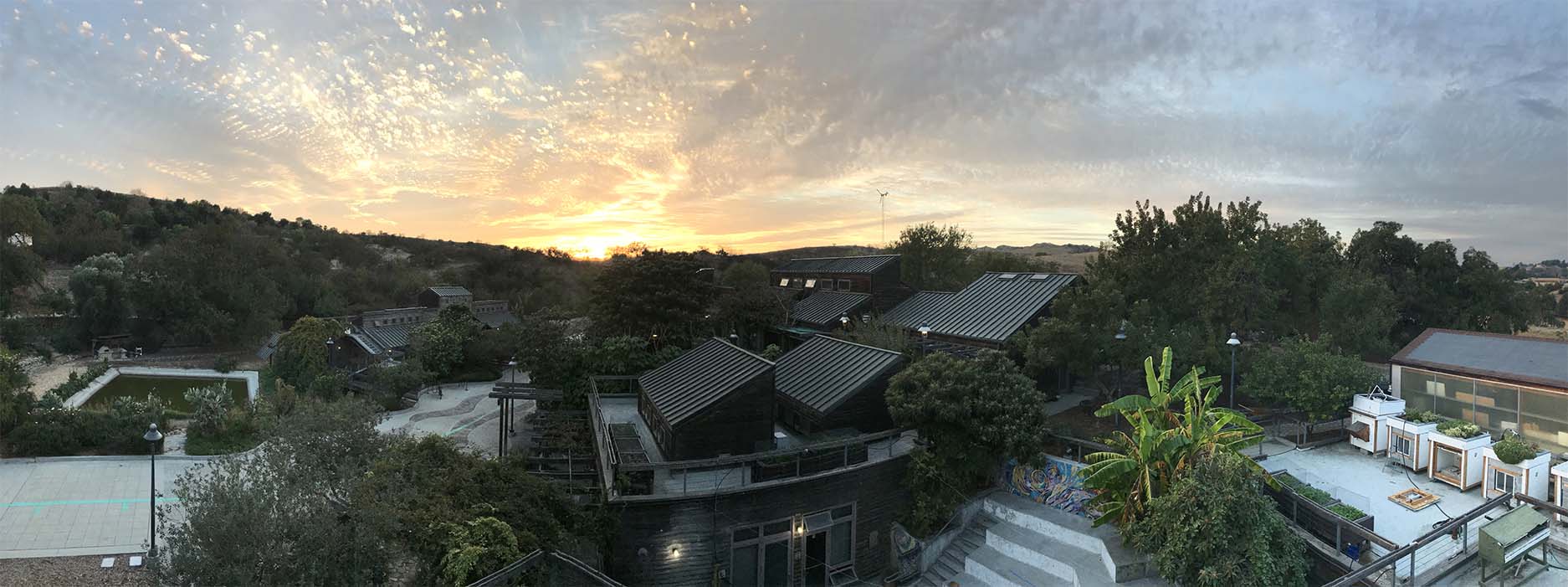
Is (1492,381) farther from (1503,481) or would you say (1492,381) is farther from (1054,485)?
(1054,485)

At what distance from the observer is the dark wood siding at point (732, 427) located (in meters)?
13.8

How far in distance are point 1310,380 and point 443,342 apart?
35.0 meters

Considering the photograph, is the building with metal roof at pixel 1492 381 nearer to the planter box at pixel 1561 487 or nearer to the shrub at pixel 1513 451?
the shrub at pixel 1513 451

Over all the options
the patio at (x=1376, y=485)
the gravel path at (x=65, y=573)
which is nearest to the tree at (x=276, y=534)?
the gravel path at (x=65, y=573)

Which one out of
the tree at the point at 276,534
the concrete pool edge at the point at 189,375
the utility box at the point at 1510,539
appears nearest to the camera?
the tree at the point at 276,534

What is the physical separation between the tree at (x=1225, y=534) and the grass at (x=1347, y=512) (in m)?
2.03

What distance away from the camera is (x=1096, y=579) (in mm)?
11984

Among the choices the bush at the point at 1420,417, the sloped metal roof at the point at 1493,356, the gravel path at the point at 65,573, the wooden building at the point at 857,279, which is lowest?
the gravel path at the point at 65,573

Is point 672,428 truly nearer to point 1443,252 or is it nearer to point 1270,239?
point 1270,239

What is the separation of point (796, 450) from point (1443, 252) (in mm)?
38339

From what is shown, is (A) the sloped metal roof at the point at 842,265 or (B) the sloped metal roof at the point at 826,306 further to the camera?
(A) the sloped metal roof at the point at 842,265

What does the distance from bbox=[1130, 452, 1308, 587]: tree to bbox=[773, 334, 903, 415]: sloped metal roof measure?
22.1 ft

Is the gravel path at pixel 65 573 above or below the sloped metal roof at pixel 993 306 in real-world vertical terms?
below

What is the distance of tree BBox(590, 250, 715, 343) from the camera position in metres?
27.4
